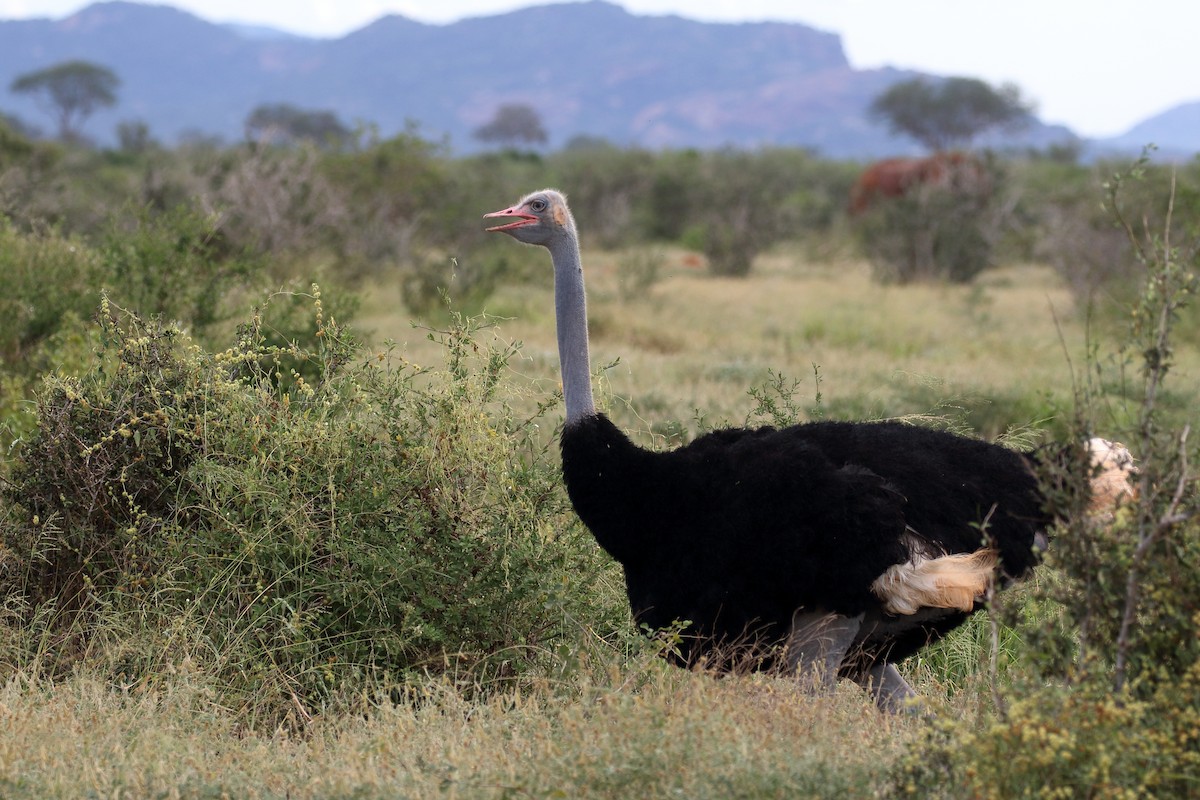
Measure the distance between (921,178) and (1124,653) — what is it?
2746 centimetres

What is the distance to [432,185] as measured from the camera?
1953 cm

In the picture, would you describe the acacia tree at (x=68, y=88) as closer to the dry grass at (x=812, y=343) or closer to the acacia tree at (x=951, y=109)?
the acacia tree at (x=951, y=109)

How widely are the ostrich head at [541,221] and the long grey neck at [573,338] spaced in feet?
0.27

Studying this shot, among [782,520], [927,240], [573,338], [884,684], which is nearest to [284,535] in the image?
[573,338]

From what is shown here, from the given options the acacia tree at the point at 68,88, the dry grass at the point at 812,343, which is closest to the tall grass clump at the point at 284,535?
the dry grass at the point at 812,343

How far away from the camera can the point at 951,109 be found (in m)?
65.1

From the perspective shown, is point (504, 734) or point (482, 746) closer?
point (482, 746)

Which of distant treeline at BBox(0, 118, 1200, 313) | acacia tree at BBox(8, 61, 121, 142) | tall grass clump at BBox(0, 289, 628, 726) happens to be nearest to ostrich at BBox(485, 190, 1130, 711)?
tall grass clump at BBox(0, 289, 628, 726)

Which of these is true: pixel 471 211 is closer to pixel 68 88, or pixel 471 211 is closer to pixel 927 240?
pixel 927 240

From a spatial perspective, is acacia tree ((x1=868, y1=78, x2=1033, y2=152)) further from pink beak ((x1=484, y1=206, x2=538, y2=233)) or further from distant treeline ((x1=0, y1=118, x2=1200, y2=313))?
pink beak ((x1=484, y1=206, x2=538, y2=233))

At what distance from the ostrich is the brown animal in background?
19.0 meters

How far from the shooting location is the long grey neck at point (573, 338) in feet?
13.7

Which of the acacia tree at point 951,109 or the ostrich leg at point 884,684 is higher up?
the acacia tree at point 951,109

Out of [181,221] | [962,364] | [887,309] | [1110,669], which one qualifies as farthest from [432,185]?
[1110,669]
